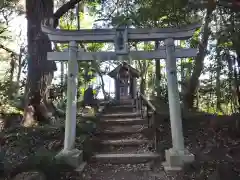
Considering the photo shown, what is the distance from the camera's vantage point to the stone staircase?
16.8ft

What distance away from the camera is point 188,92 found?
32.3 feet

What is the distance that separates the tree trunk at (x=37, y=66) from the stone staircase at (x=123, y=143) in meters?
1.80

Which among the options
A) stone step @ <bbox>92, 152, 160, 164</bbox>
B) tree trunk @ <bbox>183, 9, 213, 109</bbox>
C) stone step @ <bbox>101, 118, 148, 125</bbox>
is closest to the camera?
stone step @ <bbox>92, 152, 160, 164</bbox>

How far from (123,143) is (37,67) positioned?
3188 millimetres

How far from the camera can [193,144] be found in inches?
229

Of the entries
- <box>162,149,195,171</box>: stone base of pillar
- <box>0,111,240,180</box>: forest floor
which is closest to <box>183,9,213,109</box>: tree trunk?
<box>0,111,240,180</box>: forest floor

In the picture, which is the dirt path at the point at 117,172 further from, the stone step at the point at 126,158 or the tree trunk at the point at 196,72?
the tree trunk at the point at 196,72

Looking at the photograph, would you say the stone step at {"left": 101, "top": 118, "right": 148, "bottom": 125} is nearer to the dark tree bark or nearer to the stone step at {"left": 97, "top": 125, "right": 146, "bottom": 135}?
Result: the stone step at {"left": 97, "top": 125, "right": 146, "bottom": 135}

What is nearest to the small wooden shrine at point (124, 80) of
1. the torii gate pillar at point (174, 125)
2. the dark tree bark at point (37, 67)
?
the dark tree bark at point (37, 67)

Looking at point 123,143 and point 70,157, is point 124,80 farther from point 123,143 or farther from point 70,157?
point 70,157

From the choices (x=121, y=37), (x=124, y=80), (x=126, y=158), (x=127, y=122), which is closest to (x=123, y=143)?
(x=126, y=158)

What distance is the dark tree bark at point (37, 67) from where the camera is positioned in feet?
22.1

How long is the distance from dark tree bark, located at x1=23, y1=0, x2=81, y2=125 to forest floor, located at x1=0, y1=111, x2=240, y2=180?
0.71 metres

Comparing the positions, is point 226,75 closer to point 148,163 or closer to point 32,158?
point 148,163
